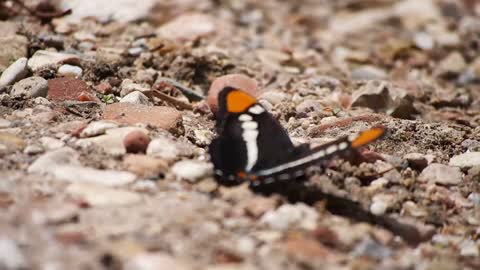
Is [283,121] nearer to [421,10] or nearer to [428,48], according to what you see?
[428,48]

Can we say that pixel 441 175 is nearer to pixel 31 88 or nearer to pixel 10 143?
pixel 10 143

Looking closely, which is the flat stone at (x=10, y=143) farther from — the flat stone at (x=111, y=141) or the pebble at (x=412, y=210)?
the pebble at (x=412, y=210)

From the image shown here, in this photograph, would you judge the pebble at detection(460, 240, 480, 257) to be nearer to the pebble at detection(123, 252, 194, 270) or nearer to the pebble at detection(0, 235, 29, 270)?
the pebble at detection(123, 252, 194, 270)

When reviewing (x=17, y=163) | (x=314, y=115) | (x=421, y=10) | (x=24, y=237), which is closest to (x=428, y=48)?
(x=421, y=10)

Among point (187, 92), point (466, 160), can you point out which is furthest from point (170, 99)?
point (466, 160)

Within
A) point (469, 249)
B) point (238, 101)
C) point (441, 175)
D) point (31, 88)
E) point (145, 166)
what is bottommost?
point (469, 249)
